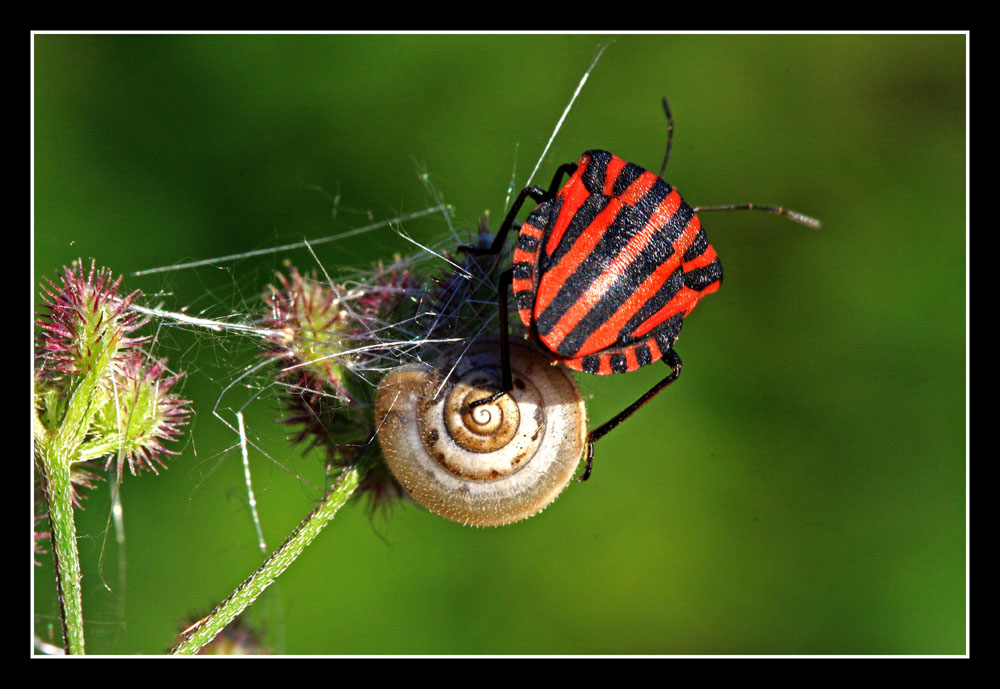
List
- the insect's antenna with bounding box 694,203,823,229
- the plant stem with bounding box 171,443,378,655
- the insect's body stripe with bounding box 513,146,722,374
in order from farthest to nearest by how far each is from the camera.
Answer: the insect's antenna with bounding box 694,203,823,229, the plant stem with bounding box 171,443,378,655, the insect's body stripe with bounding box 513,146,722,374

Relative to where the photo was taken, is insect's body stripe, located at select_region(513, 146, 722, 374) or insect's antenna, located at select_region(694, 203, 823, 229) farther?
insect's antenna, located at select_region(694, 203, 823, 229)

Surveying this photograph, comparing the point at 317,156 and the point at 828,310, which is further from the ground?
the point at 317,156

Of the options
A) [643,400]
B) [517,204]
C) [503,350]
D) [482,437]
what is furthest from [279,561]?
[517,204]

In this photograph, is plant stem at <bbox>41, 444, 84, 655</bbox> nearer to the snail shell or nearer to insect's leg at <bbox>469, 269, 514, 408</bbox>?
the snail shell

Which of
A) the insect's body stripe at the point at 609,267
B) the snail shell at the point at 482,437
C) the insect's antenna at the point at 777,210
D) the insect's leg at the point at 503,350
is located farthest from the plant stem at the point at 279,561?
the insect's antenna at the point at 777,210

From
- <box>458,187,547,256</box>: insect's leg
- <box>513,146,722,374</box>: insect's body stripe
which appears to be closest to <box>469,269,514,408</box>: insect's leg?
<box>513,146,722,374</box>: insect's body stripe

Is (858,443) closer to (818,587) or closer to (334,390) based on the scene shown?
(818,587)

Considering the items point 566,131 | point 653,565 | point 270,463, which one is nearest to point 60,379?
point 270,463
